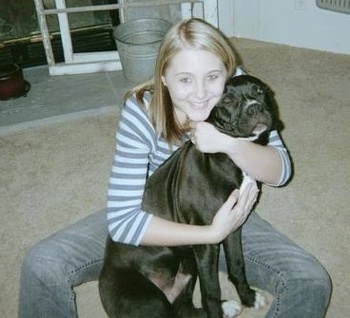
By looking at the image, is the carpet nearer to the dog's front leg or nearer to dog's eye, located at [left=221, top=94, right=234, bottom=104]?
the dog's front leg

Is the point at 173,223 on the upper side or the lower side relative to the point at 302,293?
upper

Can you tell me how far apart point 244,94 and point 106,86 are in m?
1.98

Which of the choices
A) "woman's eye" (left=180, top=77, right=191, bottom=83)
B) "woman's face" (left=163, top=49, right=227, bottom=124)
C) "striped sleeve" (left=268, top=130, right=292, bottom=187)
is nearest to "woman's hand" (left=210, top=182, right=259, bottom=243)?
A: "striped sleeve" (left=268, top=130, right=292, bottom=187)

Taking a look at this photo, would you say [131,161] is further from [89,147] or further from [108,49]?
[108,49]

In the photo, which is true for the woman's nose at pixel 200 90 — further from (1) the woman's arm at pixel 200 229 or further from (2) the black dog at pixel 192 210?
(1) the woman's arm at pixel 200 229

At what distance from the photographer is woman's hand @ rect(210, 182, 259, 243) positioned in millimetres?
1397

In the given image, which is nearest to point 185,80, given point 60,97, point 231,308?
point 231,308

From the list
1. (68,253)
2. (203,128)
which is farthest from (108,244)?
(203,128)

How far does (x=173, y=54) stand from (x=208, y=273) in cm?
67

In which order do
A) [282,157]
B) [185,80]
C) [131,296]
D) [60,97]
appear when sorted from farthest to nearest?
[60,97] < [282,157] < [185,80] < [131,296]

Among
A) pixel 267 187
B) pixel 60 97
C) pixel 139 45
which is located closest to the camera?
pixel 267 187

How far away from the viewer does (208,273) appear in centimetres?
148

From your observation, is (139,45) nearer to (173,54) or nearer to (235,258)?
(173,54)

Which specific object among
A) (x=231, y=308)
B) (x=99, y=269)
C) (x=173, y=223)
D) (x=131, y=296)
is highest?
(x=173, y=223)
